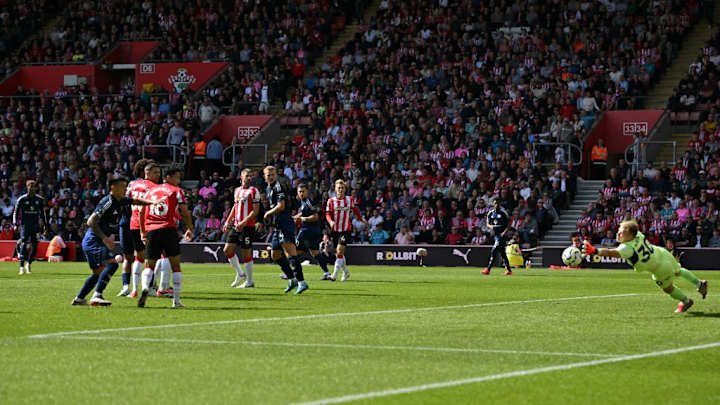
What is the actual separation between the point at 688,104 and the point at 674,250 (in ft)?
29.2

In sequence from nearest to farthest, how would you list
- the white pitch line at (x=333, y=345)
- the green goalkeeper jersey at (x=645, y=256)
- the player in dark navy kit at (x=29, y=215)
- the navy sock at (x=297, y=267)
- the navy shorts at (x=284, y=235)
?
Answer: the white pitch line at (x=333, y=345), the green goalkeeper jersey at (x=645, y=256), the navy sock at (x=297, y=267), the navy shorts at (x=284, y=235), the player in dark navy kit at (x=29, y=215)

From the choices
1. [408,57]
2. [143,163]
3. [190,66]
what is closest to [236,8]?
[190,66]

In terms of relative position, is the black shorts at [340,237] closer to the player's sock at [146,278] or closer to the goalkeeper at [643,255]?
the player's sock at [146,278]

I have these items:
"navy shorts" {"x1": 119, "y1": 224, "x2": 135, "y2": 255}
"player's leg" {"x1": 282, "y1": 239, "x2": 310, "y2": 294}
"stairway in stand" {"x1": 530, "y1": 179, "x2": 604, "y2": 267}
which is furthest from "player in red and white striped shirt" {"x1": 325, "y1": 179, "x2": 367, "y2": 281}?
"stairway in stand" {"x1": 530, "y1": 179, "x2": 604, "y2": 267}

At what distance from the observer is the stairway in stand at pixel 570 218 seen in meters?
36.4

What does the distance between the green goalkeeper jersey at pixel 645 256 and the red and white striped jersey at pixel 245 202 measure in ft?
28.7

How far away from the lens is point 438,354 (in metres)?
11.2

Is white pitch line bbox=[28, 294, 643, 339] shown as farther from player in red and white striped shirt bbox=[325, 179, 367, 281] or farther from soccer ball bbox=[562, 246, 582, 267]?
player in red and white striped shirt bbox=[325, 179, 367, 281]

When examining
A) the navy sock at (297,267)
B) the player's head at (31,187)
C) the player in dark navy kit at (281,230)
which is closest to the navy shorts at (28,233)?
the player's head at (31,187)

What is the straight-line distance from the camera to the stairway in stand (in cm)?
3642

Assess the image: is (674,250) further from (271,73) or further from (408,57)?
(271,73)

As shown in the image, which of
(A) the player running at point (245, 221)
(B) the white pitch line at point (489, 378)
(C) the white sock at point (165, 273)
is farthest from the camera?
(A) the player running at point (245, 221)

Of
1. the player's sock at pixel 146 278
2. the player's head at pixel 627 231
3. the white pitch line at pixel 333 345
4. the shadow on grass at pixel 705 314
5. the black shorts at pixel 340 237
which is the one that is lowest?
the shadow on grass at pixel 705 314

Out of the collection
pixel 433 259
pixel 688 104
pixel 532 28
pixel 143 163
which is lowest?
pixel 433 259
